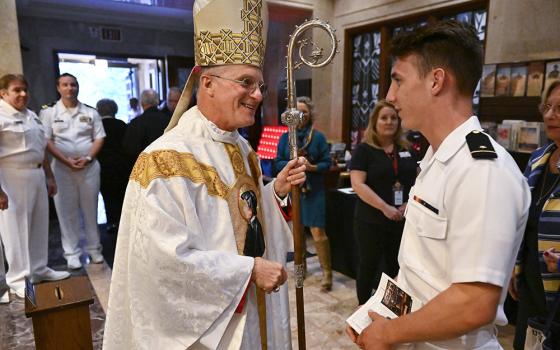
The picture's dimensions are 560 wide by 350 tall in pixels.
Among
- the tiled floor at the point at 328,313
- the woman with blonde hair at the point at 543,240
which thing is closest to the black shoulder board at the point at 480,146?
the woman with blonde hair at the point at 543,240

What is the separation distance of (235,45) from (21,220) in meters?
2.86

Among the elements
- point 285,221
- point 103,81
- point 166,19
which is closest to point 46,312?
point 285,221

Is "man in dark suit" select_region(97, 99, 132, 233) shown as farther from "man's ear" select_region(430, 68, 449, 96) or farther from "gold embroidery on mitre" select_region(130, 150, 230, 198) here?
"man's ear" select_region(430, 68, 449, 96)

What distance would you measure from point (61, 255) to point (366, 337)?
4232 mm

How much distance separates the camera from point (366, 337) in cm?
105

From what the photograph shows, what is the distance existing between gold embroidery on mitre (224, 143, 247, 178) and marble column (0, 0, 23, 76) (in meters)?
3.21

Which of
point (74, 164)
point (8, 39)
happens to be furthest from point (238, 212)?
point (8, 39)

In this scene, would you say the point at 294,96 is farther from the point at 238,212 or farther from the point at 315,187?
the point at 315,187

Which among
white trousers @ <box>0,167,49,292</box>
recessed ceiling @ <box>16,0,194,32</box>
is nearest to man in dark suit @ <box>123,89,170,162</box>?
white trousers @ <box>0,167,49,292</box>

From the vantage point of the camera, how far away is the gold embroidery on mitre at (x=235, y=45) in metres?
1.42

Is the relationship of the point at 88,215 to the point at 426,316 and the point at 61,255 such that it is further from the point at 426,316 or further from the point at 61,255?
the point at 426,316

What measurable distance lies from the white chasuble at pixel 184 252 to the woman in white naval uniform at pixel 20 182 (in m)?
2.43

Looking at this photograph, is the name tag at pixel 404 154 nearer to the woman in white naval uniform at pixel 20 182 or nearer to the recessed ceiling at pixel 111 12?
the woman in white naval uniform at pixel 20 182

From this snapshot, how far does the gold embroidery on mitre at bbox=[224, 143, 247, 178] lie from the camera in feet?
4.87
